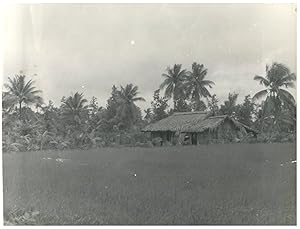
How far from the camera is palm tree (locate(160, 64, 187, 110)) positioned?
2096mm

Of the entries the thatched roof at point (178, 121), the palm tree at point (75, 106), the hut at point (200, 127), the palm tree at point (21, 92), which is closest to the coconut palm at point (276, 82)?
the hut at point (200, 127)

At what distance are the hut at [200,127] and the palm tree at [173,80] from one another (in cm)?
12

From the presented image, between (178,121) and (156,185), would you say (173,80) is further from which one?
(156,185)

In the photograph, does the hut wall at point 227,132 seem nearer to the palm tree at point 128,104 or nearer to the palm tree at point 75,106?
the palm tree at point 128,104

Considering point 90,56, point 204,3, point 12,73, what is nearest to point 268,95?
point 204,3

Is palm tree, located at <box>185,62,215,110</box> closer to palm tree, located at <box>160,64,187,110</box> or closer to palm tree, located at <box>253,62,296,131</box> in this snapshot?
palm tree, located at <box>160,64,187,110</box>

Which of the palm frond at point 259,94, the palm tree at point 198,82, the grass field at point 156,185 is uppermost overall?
the palm tree at point 198,82

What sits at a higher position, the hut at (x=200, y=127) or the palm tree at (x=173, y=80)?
the palm tree at (x=173, y=80)

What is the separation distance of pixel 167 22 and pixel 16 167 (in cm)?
105

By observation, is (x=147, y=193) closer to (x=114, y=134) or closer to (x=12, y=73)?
(x=114, y=134)

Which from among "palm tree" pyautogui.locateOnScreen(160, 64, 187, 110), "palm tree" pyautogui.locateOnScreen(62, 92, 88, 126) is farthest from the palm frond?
"palm tree" pyautogui.locateOnScreen(62, 92, 88, 126)

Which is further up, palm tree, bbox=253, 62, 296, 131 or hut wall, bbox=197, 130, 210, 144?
palm tree, bbox=253, 62, 296, 131

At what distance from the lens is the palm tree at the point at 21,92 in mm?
2109

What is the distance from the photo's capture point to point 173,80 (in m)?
2.10
